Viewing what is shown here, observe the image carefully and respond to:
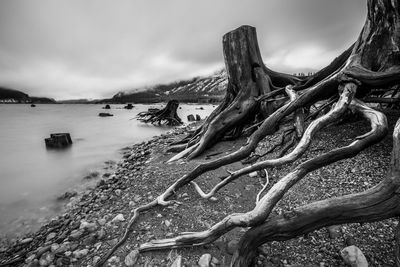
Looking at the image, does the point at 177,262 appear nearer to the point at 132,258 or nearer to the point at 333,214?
the point at 132,258

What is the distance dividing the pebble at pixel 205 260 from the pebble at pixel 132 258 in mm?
673

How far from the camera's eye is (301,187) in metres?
3.01

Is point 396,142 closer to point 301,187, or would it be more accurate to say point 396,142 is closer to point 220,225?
point 301,187

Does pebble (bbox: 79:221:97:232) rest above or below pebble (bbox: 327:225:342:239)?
below

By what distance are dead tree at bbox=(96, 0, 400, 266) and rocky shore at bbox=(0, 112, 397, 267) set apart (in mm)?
171

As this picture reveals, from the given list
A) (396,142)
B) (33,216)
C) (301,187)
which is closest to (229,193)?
(301,187)

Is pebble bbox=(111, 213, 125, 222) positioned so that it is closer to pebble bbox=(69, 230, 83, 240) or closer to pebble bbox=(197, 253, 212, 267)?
pebble bbox=(69, 230, 83, 240)

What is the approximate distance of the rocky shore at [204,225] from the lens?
2.07 metres

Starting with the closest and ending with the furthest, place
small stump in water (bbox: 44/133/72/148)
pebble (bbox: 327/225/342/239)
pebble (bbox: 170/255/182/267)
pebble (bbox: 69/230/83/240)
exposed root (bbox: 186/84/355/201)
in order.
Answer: pebble (bbox: 170/255/182/267), pebble (bbox: 327/225/342/239), exposed root (bbox: 186/84/355/201), pebble (bbox: 69/230/83/240), small stump in water (bbox: 44/133/72/148)

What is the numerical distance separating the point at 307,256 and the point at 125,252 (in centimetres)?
187

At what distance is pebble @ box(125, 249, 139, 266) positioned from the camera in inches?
85.6

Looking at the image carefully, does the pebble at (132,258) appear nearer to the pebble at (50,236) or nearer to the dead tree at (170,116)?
the pebble at (50,236)

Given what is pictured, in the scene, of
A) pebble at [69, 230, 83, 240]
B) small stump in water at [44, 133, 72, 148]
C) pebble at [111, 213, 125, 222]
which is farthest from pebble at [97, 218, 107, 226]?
small stump in water at [44, 133, 72, 148]

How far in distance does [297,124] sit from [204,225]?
101 inches
